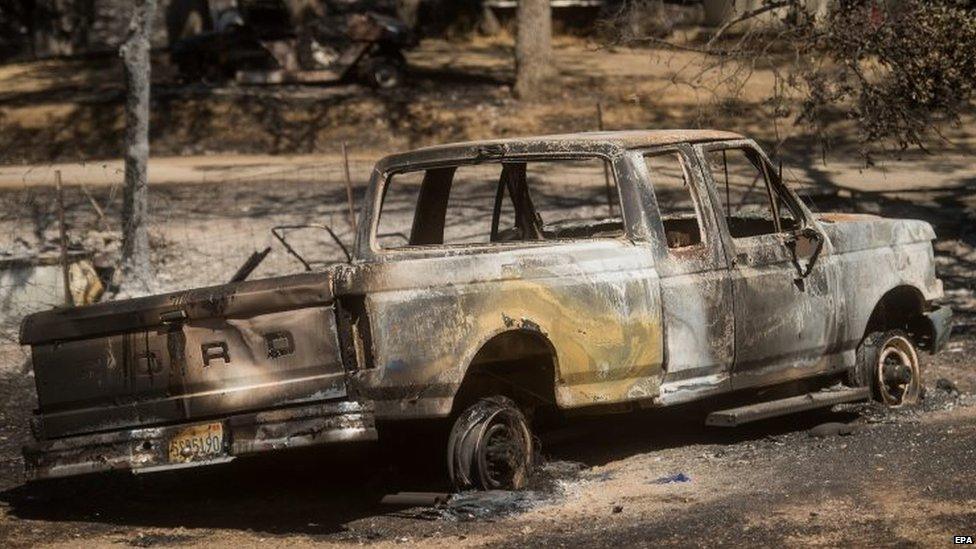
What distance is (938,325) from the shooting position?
1110 cm

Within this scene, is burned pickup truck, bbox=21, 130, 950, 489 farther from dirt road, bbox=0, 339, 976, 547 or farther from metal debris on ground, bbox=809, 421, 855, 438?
dirt road, bbox=0, 339, 976, 547

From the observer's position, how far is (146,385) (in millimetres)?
8359

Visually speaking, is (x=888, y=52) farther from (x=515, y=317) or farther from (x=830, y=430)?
(x=515, y=317)

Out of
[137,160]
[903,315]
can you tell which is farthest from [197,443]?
[137,160]

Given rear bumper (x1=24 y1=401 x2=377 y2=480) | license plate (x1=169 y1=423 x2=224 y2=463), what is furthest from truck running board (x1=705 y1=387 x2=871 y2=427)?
license plate (x1=169 y1=423 x2=224 y2=463)

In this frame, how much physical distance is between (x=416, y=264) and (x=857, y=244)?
11.4ft

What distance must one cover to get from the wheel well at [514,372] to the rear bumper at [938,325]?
3.14m

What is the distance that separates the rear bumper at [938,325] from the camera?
11078mm

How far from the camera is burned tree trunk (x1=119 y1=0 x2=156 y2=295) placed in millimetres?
16047

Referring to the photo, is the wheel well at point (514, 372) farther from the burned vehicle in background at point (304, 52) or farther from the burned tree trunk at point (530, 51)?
the burned vehicle in background at point (304, 52)

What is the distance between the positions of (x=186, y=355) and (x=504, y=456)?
1.64 m

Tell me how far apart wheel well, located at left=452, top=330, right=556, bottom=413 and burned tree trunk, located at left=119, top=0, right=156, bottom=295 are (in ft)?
25.0

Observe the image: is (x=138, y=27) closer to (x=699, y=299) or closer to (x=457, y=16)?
(x=699, y=299)

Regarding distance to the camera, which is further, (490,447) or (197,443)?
(490,447)
